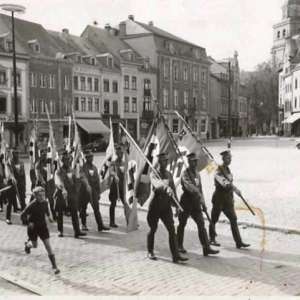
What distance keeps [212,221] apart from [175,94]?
5352cm

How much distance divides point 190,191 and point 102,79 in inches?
1768

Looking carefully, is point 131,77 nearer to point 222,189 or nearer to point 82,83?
point 82,83

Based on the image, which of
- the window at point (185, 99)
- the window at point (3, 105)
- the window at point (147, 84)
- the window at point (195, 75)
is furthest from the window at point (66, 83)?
the window at point (195, 75)

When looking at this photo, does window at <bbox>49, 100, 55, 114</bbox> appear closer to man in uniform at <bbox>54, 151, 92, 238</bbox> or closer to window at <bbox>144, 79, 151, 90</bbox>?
window at <bbox>144, 79, 151, 90</bbox>

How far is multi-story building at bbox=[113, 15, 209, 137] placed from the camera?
58.8 m

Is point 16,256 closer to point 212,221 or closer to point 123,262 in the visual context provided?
point 123,262

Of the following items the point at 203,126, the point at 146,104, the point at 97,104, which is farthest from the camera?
the point at 203,126

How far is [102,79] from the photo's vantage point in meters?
52.4

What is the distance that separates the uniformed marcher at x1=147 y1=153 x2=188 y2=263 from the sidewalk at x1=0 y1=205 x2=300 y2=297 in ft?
0.78

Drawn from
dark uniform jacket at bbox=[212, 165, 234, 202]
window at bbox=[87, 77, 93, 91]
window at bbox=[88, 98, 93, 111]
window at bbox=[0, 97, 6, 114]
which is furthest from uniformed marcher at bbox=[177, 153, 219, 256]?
window at bbox=[87, 77, 93, 91]

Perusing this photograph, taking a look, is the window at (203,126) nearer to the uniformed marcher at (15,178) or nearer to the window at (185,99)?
the window at (185,99)

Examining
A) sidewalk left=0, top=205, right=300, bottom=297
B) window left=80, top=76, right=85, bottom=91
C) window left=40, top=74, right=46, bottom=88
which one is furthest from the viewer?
window left=80, top=76, right=85, bottom=91

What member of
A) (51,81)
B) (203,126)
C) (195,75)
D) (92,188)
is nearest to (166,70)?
(195,75)

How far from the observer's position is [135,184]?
383 inches
